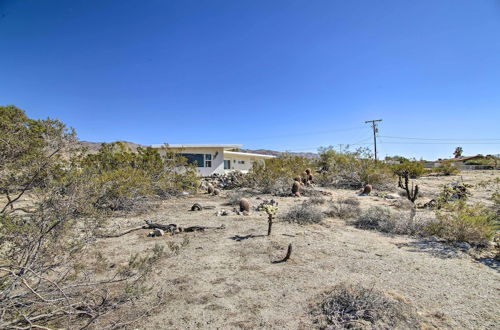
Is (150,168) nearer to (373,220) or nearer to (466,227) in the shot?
(373,220)

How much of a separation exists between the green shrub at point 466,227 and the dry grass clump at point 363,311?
3.47 m

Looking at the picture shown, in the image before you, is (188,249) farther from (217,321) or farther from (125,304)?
(217,321)

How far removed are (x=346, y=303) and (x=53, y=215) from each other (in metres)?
3.45

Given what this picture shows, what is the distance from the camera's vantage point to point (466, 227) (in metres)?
5.25

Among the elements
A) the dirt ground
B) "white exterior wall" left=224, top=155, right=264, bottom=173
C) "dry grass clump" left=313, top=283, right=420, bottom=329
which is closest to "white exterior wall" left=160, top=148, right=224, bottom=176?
"white exterior wall" left=224, top=155, right=264, bottom=173

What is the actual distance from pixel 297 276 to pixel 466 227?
409 cm

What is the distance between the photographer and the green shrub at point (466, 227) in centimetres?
511

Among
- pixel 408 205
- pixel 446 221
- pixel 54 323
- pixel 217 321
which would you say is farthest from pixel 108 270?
pixel 408 205

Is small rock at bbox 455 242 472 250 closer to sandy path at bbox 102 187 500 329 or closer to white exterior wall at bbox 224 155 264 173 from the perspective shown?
sandy path at bbox 102 187 500 329

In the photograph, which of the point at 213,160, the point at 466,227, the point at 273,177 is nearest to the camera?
the point at 466,227

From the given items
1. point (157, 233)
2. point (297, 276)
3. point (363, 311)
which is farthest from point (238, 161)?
point (363, 311)

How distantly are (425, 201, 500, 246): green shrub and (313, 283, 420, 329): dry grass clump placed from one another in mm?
3467

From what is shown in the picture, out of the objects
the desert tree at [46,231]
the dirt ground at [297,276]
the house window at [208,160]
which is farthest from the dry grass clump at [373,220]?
the house window at [208,160]

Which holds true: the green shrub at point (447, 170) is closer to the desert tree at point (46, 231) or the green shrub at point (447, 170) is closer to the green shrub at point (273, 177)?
the green shrub at point (273, 177)
